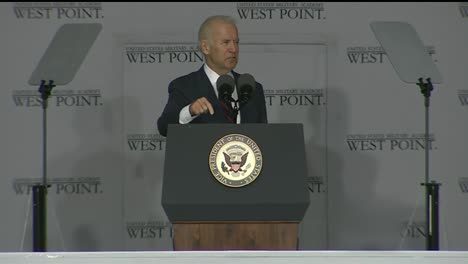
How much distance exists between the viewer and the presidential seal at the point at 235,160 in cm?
237

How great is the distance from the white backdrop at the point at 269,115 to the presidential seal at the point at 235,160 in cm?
246

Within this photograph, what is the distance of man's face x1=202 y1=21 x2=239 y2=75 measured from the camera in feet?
9.96

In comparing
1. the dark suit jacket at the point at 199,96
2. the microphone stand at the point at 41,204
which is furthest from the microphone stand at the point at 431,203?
the microphone stand at the point at 41,204

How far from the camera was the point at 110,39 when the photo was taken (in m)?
4.81

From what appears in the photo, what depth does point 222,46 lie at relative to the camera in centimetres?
306

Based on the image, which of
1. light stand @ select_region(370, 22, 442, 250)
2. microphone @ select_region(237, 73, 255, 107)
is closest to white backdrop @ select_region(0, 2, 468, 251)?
light stand @ select_region(370, 22, 442, 250)

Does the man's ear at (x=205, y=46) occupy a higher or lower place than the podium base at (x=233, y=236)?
higher

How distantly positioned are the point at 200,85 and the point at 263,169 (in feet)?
2.60

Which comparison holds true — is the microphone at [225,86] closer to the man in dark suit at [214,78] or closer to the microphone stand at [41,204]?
the man in dark suit at [214,78]

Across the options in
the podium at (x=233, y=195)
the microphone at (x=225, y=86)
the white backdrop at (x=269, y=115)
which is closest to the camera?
the podium at (x=233, y=195)

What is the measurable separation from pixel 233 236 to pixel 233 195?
0.12 meters

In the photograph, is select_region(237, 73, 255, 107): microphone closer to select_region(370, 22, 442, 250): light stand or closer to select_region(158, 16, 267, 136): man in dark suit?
select_region(158, 16, 267, 136): man in dark suit

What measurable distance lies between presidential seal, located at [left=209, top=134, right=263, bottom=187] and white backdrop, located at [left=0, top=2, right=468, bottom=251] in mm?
2461

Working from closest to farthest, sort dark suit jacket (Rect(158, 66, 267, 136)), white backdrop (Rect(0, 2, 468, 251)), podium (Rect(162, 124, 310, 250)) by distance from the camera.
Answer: podium (Rect(162, 124, 310, 250)) → dark suit jacket (Rect(158, 66, 267, 136)) → white backdrop (Rect(0, 2, 468, 251))
